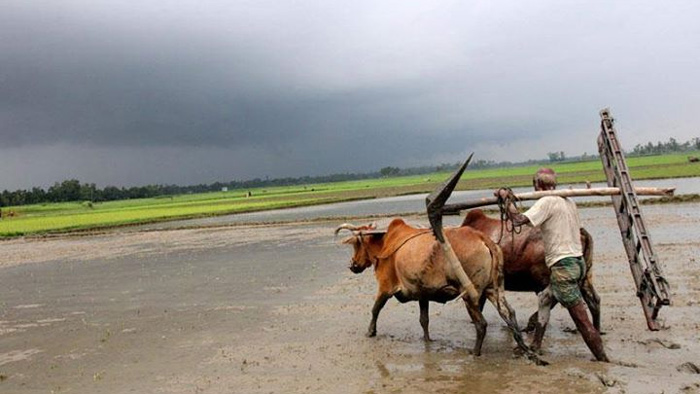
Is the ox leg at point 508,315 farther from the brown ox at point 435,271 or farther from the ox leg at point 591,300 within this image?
the ox leg at point 591,300

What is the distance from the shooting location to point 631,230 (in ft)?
24.5

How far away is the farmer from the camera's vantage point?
6527mm

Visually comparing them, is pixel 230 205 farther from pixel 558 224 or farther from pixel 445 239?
pixel 558 224

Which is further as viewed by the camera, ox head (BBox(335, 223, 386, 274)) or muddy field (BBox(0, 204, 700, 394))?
ox head (BBox(335, 223, 386, 274))

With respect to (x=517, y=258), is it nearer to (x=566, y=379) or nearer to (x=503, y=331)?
(x=503, y=331)

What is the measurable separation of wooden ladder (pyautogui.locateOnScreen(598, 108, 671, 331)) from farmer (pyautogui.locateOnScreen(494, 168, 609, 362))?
32.7 inches

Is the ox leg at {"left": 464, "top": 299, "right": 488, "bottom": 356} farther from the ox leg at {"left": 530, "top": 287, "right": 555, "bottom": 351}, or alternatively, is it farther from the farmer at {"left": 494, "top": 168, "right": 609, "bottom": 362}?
the farmer at {"left": 494, "top": 168, "right": 609, "bottom": 362}

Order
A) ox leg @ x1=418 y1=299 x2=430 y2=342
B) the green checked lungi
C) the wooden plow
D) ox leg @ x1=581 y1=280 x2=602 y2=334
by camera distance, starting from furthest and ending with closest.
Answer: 1. ox leg @ x1=418 y1=299 x2=430 y2=342
2. ox leg @ x1=581 y1=280 x2=602 y2=334
3. the wooden plow
4. the green checked lungi

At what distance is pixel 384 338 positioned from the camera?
8391mm

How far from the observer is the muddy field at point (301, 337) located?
6445mm

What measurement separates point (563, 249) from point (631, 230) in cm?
154

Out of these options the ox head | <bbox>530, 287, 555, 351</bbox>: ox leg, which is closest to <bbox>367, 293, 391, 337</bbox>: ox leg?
the ox head

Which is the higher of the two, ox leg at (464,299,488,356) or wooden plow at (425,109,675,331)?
wooden plow at (425,109,675,331)

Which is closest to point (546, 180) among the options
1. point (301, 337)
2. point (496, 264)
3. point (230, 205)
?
point (496, 264)
